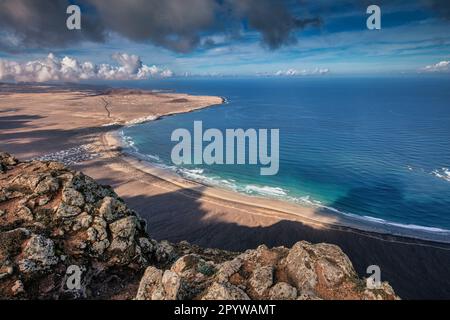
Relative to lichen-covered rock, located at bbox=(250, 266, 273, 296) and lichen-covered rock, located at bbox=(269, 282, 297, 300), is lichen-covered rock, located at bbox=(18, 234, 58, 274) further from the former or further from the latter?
lichen-covered rock, located at bbox=(269, 282, 297, 300)

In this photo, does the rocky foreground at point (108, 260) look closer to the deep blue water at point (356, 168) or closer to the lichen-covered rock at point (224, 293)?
the lichen-covered rock at point (224, 293)

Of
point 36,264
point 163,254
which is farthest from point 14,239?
point 163,254

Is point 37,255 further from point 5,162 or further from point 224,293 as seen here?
point 5,162

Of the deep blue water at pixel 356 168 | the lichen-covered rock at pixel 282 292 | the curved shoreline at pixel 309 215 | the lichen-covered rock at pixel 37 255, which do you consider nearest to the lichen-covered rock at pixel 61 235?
the lichen-covered rock at pixel 37 255

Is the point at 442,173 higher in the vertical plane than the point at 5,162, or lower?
lower

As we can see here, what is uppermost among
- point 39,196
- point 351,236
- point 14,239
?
point 39,196

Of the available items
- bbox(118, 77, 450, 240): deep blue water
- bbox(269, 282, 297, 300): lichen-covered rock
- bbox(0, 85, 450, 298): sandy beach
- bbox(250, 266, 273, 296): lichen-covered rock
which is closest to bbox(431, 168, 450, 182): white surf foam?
bbox(118, 77, 450, 240): deep blue water

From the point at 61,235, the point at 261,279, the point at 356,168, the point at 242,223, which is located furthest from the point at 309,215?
the point at 61,235

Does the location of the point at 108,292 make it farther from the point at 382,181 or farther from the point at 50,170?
the point at 382,181
